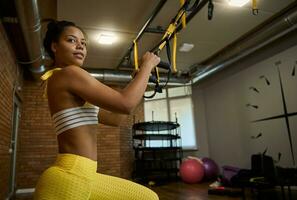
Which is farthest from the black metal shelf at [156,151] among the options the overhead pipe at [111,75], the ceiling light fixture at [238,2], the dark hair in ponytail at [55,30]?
the dark hair in ponytail at [55,30]

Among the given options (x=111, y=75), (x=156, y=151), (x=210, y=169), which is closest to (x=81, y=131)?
(x=111, y=75)

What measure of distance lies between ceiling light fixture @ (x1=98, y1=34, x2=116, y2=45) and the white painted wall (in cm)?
300

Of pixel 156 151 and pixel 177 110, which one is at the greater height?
pixel 177 110

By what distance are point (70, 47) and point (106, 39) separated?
3544mm

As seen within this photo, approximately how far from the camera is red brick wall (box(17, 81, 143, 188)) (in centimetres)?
567

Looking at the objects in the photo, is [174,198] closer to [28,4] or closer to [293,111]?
[293,111]

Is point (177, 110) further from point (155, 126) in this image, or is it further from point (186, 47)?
point (186, 47)

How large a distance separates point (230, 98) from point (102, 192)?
559 centimetres

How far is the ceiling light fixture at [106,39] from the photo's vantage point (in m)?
4.42

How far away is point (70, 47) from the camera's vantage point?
1.11 metres

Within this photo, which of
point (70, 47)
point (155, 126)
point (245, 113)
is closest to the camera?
point (70, 47)

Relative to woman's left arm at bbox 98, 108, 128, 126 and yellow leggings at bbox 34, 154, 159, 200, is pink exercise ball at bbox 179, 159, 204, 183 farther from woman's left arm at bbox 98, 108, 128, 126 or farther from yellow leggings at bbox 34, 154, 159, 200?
yellow leggings at bbox 34, 154, 159, 200

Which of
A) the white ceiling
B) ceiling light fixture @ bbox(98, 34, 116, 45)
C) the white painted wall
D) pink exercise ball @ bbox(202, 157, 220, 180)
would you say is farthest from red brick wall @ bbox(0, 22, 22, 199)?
the white painted wall

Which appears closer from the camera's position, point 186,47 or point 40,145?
point 186,47
